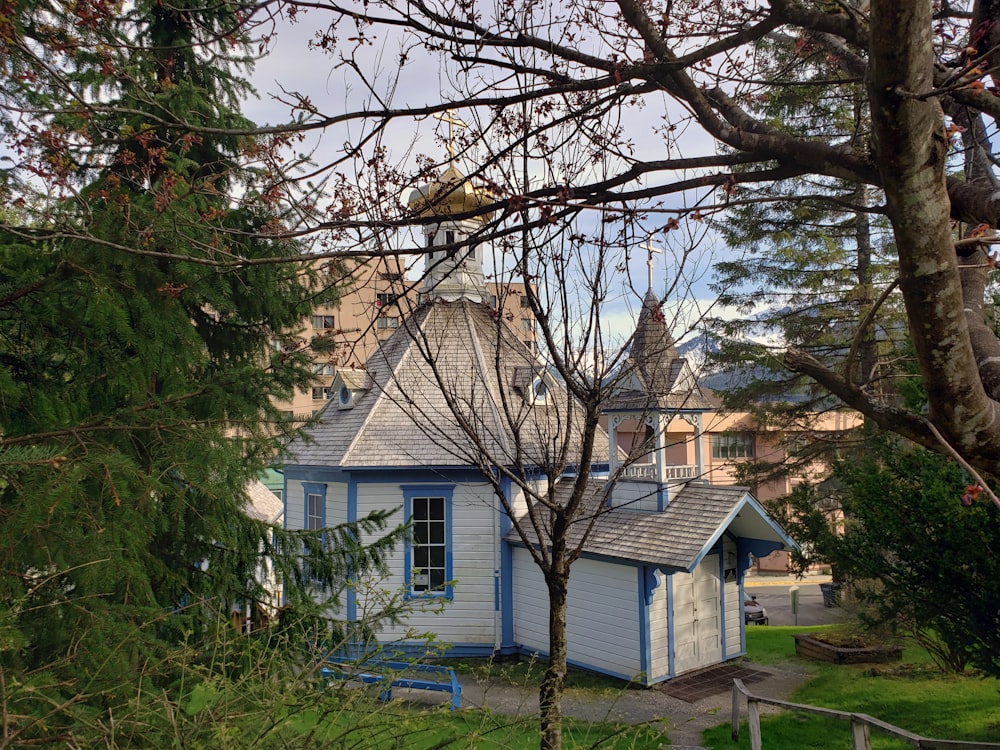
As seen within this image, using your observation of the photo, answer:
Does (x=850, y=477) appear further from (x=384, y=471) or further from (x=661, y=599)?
(x=384, y=471)

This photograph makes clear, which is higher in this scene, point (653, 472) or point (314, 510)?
point (653, 472)

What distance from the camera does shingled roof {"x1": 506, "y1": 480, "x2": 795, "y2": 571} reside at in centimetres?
1162

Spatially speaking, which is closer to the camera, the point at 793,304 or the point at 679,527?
the point at 679,527

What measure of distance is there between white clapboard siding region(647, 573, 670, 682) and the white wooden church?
0.02 m

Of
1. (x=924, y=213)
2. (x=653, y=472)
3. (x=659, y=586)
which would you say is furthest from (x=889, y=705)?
(x=924, y=213)

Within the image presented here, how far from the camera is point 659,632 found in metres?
12.0

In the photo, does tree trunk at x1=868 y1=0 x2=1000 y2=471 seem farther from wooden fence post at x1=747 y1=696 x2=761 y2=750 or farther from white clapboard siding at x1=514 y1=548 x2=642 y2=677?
white clapboard siding at x1=514 y1=548 x2=642 y2=677

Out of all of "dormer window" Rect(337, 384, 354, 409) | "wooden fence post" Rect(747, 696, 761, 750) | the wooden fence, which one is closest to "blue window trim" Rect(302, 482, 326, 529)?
"dormer window" Rect(337, 384, 354, 409)

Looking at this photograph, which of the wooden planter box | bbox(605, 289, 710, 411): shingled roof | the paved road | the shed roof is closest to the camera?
bbox(605, 289, 710, 411): shingled roof

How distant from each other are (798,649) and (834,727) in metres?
4.30

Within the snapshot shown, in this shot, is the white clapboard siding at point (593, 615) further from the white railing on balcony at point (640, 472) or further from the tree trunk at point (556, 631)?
the tree trunk at point (556, 631)

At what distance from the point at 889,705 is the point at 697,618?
3.23 meters

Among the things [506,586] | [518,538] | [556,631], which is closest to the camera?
[556,631]

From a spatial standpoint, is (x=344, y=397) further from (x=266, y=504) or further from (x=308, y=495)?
(x=266, y=504)
